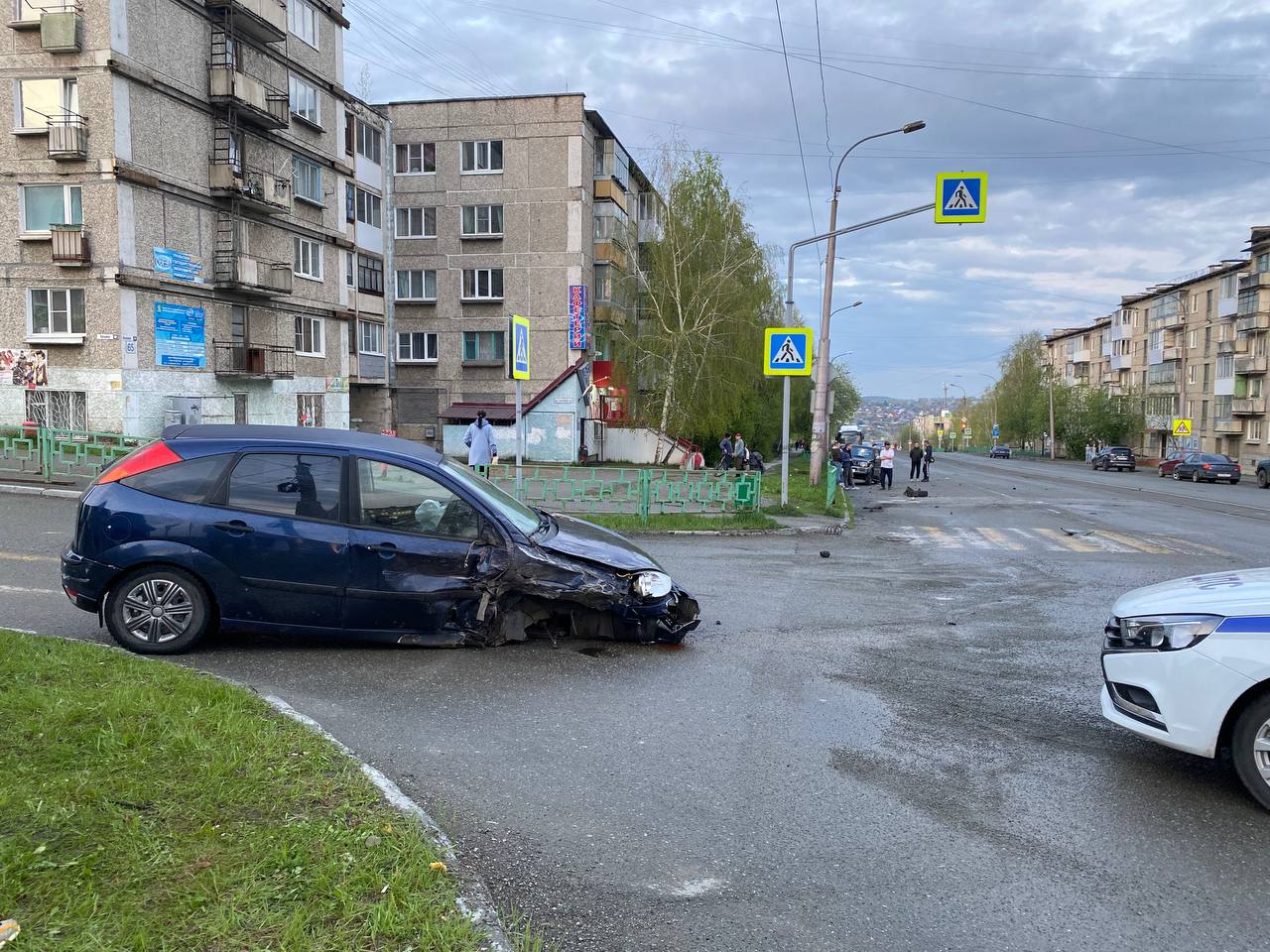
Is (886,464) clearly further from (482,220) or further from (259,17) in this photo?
(259,17)

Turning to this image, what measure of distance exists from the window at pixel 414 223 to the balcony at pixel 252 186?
33.2 feet

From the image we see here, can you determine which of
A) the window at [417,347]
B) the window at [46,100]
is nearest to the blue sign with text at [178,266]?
the window at [46,100]

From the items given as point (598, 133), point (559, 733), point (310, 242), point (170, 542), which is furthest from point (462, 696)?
point (598, 133)

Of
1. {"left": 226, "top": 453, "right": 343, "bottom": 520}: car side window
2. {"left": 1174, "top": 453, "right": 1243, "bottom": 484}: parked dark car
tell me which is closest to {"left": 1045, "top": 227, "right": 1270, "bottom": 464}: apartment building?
{"left": 1174, "top": 453, "right": 1243, "bottom": 484}: parked dark car

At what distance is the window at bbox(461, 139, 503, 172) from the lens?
139ft

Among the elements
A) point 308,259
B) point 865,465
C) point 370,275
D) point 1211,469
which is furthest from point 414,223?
point 1211,469

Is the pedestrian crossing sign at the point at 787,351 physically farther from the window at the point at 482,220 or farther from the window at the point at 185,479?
the window at the point at 482,220

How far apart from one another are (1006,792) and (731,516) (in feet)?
42.8

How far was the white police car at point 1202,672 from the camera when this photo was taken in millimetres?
4473

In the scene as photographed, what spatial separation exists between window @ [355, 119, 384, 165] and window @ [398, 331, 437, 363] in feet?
25.8

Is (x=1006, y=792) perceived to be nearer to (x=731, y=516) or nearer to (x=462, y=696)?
(x=462, y=696)

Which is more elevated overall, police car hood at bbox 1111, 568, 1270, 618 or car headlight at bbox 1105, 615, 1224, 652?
police car hood at bbox 1111, 568, 1270, 618

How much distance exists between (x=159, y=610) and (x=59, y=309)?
23.3 m

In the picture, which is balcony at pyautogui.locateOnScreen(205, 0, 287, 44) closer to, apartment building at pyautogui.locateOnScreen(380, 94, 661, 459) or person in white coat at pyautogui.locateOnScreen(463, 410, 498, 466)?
apartment building at pyautogui.locateOnScreen(380, 94, 661, 459)
